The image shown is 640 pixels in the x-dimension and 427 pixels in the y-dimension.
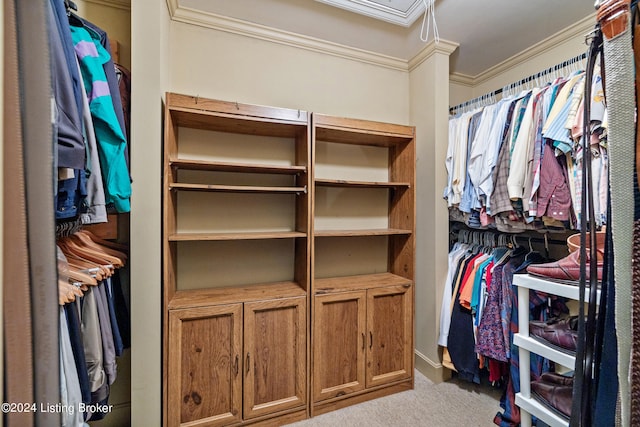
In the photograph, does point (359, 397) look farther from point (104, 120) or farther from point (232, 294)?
point (104, 120)

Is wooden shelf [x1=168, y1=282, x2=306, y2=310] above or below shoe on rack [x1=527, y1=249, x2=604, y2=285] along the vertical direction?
below

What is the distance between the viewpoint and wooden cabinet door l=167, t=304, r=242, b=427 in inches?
57.1

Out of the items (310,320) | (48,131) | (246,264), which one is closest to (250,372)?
(310,320)

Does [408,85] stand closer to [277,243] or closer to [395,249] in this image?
[395,249]

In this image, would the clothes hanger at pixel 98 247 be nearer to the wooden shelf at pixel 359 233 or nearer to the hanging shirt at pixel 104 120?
the hanging shirt at pixel 104 120

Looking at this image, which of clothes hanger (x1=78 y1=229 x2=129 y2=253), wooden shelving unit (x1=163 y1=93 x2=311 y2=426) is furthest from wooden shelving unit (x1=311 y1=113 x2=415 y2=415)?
clothes hanger (x1=78 y1=229 x2=129 y2=253)

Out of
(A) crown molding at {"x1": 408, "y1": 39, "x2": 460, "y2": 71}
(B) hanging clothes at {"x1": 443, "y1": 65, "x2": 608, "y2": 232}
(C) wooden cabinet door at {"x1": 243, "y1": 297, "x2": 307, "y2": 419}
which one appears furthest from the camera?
(A) crown molding at {"x1": 408, "y1": 39, "x2": 460, "y2": 71}

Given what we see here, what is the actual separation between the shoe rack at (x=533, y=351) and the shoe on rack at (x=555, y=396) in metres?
0.02

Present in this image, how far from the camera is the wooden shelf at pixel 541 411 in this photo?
3.45ft

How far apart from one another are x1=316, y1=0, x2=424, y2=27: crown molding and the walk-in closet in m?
0.01

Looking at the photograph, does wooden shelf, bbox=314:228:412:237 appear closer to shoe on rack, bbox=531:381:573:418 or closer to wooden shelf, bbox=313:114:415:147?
wooden shelf, bbox=313:114:415:147

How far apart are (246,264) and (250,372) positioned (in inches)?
26.3

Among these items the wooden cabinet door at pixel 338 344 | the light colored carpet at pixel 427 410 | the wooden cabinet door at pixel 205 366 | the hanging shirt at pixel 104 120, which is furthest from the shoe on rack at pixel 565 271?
the hanging shirt at pixel 104 120

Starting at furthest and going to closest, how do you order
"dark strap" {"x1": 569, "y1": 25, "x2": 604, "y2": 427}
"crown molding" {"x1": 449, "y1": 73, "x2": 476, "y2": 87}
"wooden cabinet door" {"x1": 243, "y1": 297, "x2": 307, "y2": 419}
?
"crown molding" {"x1": 449, "y1": 73, "x2": 476, "y2": 87} < "wooden cabinet door" {"x1": 243, "y1": 297, "x2": 307, "y2": 419} < "dark strap" {"x1": 569, "y1": 25, "x2": 604, "y2": 427}
